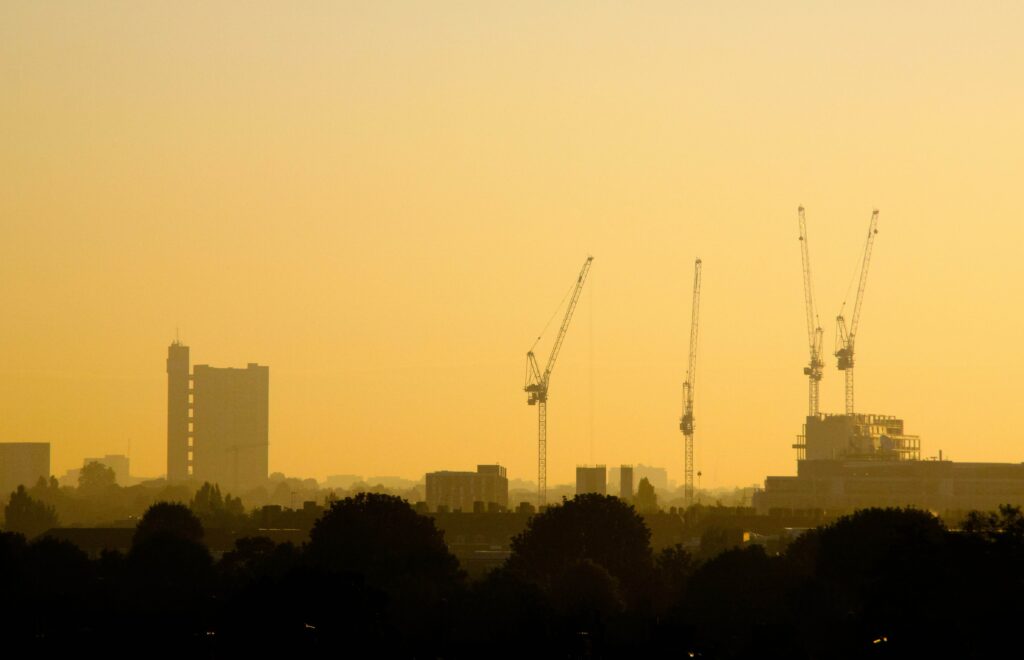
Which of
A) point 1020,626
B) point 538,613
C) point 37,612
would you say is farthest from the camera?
point 37,612

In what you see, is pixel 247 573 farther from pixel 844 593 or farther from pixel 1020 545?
pixel 1020 545

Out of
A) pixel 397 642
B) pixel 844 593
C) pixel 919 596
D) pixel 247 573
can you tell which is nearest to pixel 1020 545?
pixel 919 596

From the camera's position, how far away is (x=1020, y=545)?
5861 inches

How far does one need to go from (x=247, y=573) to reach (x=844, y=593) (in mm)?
51546

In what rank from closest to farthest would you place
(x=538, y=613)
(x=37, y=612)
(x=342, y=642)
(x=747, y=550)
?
(x=342, y=642)
(x=538, y=613)
(x=37, y=612)
(x=747, y=550)

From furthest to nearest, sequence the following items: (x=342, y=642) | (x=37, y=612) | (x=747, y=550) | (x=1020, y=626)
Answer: (x=747, y=550) → (x=37, y=612) → (x=342, y=642) → (x=1020, y=626)

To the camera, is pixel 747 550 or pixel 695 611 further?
pixel 747 550

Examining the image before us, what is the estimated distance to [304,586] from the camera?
509 ft

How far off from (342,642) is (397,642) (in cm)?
376

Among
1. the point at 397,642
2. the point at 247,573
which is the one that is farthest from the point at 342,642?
the point at 247,573

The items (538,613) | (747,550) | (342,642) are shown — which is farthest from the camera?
(747,550)

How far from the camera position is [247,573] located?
653 feet

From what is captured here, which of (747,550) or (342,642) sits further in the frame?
(747,550)

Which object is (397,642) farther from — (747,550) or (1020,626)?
(747,550)
